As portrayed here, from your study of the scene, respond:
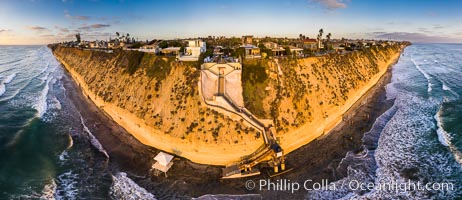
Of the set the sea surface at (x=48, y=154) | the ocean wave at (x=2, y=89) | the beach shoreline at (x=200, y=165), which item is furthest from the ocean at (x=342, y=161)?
the ocean wave at (x=2, y=89)

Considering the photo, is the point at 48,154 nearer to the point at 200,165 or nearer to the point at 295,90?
the point at 200,165

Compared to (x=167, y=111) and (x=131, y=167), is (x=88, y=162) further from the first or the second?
(x=167, y=111)

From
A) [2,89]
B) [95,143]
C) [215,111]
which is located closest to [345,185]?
[215,111]

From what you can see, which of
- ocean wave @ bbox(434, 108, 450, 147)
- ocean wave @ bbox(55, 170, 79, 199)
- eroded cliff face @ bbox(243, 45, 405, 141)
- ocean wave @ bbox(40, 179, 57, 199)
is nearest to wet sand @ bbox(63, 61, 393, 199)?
eroded cliff face @ bbox(243, 45, 405, 141)

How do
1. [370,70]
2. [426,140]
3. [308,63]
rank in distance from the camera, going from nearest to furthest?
1. [426,140]
2. [308,63]
3. [370,70]

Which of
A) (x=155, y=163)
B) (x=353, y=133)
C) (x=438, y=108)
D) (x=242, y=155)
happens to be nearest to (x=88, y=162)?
(x=155, y=163)

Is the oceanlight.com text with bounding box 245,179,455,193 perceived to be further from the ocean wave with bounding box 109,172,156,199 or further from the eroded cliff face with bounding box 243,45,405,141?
the ocean wave with bounding box 109,172,156,199
